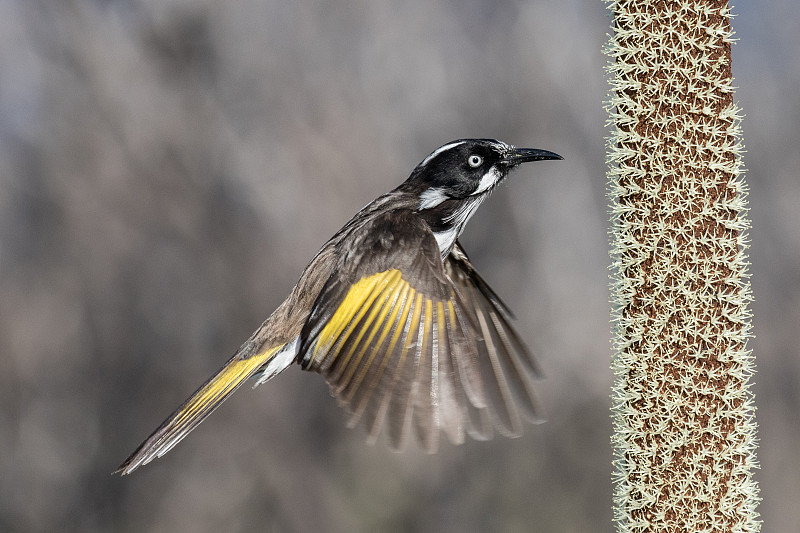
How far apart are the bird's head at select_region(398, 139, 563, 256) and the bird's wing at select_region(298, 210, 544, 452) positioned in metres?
0.22

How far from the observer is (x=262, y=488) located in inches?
292

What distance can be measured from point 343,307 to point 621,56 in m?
1.42

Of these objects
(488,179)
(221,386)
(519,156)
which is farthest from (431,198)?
(221,386)

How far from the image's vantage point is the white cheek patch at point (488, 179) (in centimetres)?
369

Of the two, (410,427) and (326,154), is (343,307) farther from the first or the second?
(326,154)

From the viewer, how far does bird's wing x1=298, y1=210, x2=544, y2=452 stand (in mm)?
2957

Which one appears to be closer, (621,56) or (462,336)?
(621,56)

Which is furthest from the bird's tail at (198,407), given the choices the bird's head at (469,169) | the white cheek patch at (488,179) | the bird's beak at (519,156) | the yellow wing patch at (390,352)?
the bird's beak at (519,156)

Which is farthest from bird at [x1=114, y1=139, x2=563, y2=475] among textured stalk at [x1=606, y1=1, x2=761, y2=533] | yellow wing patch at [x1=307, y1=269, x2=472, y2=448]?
textured stalk at [x1=606, y1=1, x2=761, y2=533]

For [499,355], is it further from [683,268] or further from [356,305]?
[683,268]

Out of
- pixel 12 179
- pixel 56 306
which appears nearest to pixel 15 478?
pixel 56 306

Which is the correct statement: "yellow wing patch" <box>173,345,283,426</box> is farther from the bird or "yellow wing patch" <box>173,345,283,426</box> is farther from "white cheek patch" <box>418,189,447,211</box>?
"white cheek patch" <box>418,189,447,211</box>

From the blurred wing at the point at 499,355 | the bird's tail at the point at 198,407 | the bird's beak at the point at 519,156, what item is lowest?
the bird's tail at the point at 198,407

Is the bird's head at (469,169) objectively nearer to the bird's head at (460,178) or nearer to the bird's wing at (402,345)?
the bird's head at (460,178)
